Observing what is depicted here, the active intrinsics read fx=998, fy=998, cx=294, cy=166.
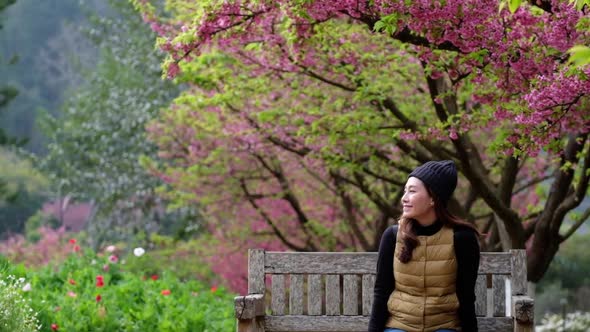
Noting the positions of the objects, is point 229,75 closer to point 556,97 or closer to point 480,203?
point 556,97

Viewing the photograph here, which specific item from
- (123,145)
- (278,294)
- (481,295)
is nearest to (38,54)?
(123,145)

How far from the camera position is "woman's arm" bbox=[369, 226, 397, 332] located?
558 centimetres

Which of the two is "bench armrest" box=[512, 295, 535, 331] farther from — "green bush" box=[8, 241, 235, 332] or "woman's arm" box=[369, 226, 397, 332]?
"green bush" box=[8, 241, 235, 332]

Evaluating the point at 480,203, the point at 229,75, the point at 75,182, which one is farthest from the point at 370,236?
the point at 75,182

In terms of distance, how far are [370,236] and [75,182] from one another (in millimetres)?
14546

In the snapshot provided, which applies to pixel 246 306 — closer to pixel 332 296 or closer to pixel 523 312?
pixel 332 296

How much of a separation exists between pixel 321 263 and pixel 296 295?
0.29 m

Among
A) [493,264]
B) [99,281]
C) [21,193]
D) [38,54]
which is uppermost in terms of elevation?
[38,54]

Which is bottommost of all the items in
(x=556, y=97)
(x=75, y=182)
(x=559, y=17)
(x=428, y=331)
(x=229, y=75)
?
(x=428, y=331)

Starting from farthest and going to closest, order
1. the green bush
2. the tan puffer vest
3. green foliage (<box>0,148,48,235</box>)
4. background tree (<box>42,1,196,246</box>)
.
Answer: green foliage (<box>0,148,48,235</box>) < background tree (<box>42,1,196,246</box>) < the green bush < the tan puffer vest

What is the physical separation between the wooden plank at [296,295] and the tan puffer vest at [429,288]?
130 cm

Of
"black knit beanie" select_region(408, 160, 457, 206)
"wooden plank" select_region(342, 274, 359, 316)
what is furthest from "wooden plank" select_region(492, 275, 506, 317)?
"black knit beanie" select_region(408, 160, 457, 206)

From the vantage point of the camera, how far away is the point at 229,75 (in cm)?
1080

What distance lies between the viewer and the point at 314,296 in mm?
6766
